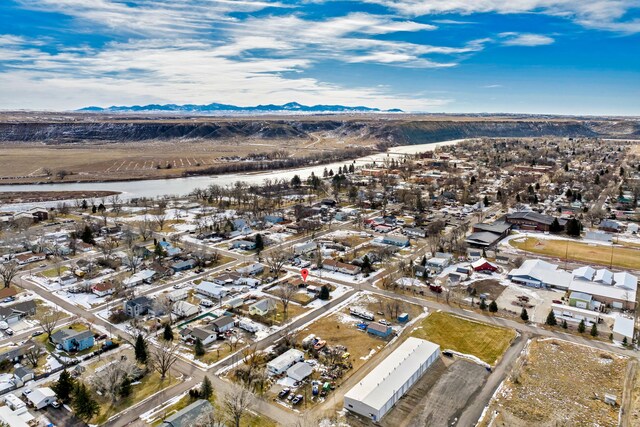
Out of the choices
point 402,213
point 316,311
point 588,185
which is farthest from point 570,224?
point 316,311

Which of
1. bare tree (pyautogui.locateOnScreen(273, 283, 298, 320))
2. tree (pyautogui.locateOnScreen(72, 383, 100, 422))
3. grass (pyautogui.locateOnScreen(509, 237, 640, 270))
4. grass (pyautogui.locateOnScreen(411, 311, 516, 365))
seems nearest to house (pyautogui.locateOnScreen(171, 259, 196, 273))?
bare tree (pyautogui.locateOnScreen(273, 283, 298, 320))

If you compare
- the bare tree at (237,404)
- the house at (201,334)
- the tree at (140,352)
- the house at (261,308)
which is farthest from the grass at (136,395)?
the house at (261,308)

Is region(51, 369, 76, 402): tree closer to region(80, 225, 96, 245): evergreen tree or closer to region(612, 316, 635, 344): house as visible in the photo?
region(80, 225, 96, 245): evergreen tree

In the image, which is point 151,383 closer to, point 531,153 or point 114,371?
point 114,371

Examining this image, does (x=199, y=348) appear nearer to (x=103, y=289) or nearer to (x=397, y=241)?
(x=103, y=289)

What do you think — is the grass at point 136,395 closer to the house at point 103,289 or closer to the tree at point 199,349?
the tree at point 199,349
